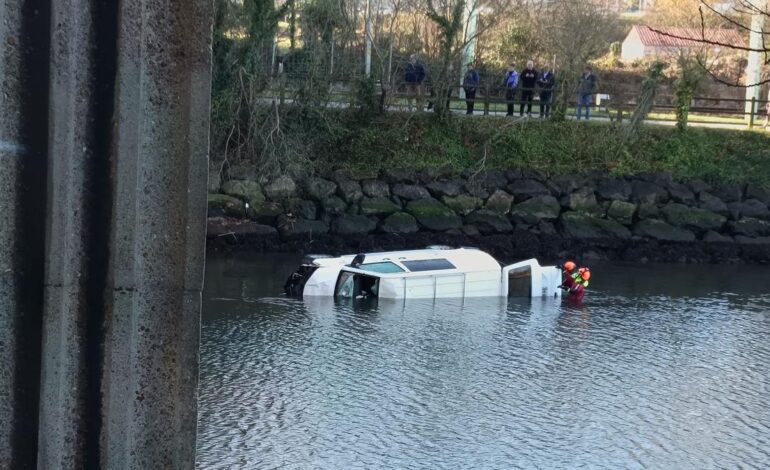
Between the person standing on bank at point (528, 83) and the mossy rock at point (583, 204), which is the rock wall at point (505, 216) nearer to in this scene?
the mossy rock at point (583, 204)

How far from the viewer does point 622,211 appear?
33.3 metres

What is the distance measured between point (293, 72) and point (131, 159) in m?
30.8

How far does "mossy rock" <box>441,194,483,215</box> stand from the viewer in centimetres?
3262

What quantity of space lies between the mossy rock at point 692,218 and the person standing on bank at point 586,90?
540cm

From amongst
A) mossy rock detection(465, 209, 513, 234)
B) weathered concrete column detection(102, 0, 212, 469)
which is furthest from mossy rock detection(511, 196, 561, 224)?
weathered concrete column detection(102, 0, 212, 469)

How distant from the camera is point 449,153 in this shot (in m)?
34.6

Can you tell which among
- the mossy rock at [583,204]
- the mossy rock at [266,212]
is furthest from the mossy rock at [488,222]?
the mossy rock at [266,212]

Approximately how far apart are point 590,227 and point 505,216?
2.86m

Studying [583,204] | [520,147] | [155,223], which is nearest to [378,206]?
[520,147]

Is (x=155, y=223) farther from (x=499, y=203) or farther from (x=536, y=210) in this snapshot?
(x=536, y=210)

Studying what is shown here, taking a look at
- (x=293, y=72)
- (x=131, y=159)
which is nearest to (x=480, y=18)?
(x=293, y=72)

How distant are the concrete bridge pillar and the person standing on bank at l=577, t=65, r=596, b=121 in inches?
1348

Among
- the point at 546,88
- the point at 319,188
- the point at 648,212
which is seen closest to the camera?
the point at 319,188

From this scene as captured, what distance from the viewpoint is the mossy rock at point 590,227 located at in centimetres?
3238
